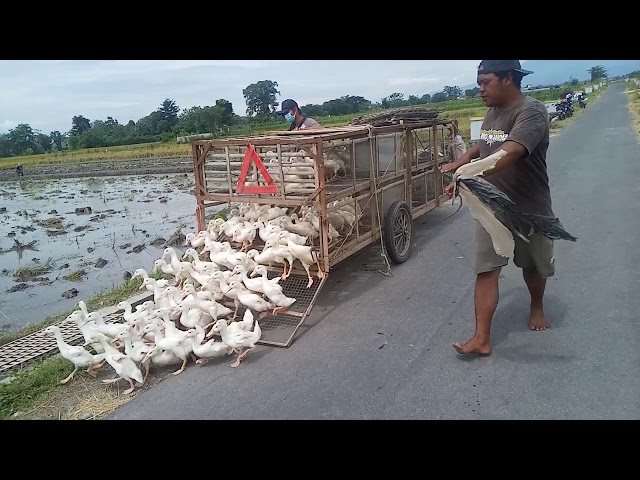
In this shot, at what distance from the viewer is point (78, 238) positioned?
12.4 metres

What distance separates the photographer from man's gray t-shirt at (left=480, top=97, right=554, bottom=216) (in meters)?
3.79

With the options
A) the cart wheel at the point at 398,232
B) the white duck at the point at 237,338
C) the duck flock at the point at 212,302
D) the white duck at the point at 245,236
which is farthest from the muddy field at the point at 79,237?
the cart wheel at the point at 398,232

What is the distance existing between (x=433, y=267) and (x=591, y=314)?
2.14 m

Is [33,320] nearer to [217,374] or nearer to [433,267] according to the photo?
[217,374]

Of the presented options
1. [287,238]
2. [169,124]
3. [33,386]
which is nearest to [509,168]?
[287,238]

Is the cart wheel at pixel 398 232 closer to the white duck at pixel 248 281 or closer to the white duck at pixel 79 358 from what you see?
the white duck at pixel 248 281

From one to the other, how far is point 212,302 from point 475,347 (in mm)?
2434

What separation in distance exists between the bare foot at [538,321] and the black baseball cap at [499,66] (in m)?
2.06

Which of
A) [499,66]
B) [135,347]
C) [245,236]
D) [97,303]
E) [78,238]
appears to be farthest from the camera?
[78,238]

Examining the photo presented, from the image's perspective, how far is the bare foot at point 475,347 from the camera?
396cm

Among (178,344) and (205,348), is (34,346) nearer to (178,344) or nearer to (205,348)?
(178,344)

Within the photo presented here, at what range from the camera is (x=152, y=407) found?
374cm

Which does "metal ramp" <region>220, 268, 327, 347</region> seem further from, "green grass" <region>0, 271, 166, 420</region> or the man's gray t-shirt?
the man's gray t-shirt

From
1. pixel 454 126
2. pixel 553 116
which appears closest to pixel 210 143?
pixel 454 126
